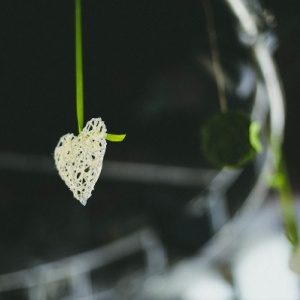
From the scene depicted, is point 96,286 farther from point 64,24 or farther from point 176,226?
point 64,24

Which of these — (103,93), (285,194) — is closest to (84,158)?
(285,194)

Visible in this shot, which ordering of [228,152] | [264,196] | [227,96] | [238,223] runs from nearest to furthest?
[228,152], [238,223], [227,96], [264,196]

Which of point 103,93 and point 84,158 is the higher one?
point 103,93

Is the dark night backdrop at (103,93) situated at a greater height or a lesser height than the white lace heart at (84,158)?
greater

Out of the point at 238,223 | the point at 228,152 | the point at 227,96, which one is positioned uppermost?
the point at 227,96

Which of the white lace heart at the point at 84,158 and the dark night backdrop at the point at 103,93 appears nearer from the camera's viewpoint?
the white lace heart at the point at 84,158

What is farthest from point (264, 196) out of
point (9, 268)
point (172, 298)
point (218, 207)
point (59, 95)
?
point (9, 268)

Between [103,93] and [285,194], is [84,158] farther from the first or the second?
[103,93]

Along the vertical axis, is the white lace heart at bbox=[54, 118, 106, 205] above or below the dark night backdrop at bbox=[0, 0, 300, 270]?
below
